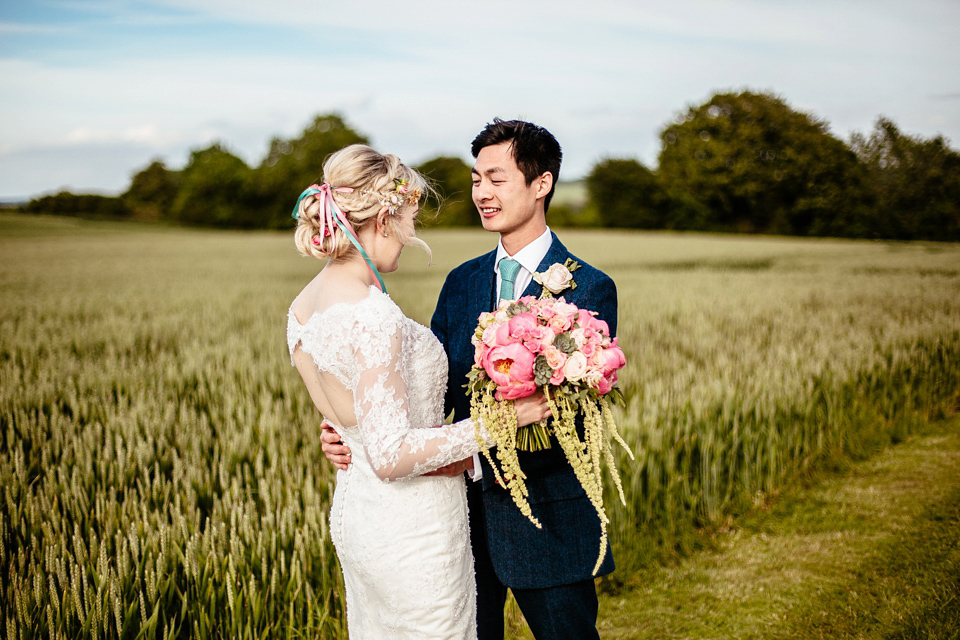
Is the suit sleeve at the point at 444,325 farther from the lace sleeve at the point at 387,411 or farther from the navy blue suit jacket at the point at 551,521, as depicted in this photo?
the lace sleeve at the point at 387,411

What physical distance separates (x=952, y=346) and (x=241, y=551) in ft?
26.0

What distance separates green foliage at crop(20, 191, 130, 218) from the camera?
4472cm

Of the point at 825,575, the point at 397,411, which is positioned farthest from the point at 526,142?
the point at 825,575

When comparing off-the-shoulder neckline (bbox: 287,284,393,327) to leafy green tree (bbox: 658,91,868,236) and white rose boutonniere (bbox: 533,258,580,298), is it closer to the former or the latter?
white rose boutonniere (bbox: 533,258,580,298)

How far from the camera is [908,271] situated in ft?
40.2

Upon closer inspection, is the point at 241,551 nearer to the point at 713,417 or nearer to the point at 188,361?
the point at 713,417

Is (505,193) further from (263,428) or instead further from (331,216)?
(263,428)

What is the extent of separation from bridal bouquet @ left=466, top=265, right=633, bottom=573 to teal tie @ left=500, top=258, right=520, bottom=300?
1.77 ft

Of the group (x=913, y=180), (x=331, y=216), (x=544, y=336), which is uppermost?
(x=913, y=180)

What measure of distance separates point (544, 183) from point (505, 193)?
205 mm

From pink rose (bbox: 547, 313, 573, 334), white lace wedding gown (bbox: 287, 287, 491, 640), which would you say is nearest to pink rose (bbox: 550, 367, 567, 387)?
pink rose (bbox: 547, 313, 573, 334)

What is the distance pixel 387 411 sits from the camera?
1855 mm

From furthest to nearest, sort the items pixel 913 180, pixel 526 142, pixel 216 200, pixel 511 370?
pixel 216 200, pixel 913 180, pixel 526 142, pixel 511 370

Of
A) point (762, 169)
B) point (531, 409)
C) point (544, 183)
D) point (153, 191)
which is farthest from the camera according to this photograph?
point (153, 191)
